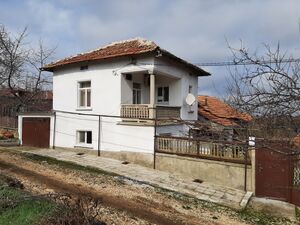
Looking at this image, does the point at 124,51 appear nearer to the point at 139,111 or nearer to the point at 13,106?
the point at 139,111

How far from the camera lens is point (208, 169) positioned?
13414 mm

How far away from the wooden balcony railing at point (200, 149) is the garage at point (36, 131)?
780 cm

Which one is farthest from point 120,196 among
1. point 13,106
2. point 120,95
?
point 13,106

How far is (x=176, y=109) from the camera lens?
63.6 ft

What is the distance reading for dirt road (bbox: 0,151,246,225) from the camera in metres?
8.41

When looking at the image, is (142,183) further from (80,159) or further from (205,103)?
(205,103)

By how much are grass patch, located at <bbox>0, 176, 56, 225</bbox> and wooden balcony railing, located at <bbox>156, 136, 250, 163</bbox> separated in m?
7.18

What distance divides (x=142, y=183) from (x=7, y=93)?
23.4 meters

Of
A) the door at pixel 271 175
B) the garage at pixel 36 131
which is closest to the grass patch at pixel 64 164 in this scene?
the garage at pixel 36 131

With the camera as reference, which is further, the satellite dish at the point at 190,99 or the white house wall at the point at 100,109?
the satellite dish at the point at 190,99

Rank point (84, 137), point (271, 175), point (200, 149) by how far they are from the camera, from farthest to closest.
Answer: point (84, 137)
point (200, 149)
point (271, 175)

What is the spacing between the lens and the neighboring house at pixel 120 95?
16.5 meters

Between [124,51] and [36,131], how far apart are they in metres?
7.27

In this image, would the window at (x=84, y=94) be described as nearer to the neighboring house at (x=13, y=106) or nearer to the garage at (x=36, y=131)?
the garage at (x=36, y=131)
